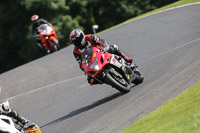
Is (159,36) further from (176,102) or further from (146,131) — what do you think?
(146,131)

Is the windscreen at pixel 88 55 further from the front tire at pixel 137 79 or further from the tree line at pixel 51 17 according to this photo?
the tree line at pixel 51 17

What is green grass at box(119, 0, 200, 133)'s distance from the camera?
6.47 metres

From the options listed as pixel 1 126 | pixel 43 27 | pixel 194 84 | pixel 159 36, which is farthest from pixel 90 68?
pixel 43 27

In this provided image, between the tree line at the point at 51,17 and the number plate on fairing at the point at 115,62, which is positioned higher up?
the tree line at the point at 51,17

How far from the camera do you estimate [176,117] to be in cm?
720

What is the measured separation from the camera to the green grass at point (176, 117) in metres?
6.47

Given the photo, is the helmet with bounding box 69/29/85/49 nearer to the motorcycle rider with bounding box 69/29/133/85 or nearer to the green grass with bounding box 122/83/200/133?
the motorcycle rider with bounding box 69/29/133/85

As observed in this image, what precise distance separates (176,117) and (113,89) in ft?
17.5

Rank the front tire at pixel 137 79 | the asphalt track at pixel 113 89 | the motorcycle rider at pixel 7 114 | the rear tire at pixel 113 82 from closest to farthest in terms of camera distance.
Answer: the motorcycle rider at pixel 7 114 < the asphalt track at pixel 113 89 < the rear tire at pixel 113 82 < the front tire at pixel 137 79

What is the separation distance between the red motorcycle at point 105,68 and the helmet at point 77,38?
19cm

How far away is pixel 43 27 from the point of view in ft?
71.1

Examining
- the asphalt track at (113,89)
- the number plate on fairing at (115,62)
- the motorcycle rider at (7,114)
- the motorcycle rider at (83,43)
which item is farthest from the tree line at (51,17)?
the motorcycle rider at (7,114)

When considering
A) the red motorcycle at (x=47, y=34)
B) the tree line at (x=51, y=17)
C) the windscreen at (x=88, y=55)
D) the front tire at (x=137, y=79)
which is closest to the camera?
the windscreen at (x=88, y=55)

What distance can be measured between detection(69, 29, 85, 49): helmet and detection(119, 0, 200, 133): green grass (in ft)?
9.07
